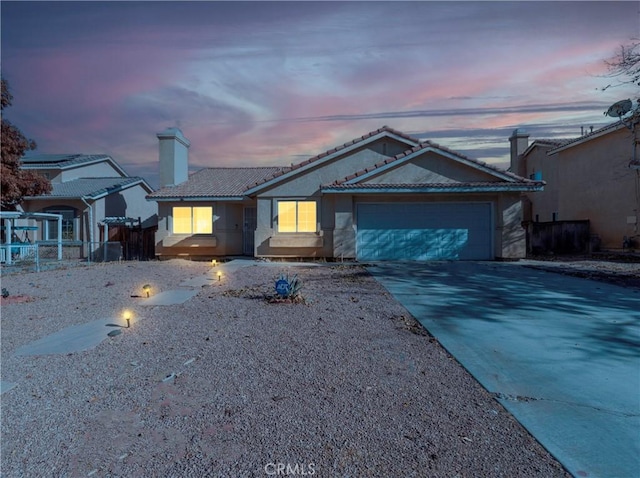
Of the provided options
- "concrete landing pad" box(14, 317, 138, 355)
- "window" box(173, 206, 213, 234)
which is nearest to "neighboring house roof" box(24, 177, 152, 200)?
"window" box(173, 206, 213, 234)

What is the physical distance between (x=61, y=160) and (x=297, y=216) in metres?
18.0

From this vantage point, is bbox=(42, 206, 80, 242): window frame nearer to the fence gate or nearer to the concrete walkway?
the fence gate

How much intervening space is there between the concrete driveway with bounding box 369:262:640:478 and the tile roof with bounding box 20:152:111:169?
928 inches

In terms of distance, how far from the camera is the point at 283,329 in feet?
18.8

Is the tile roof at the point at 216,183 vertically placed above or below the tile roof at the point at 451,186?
above

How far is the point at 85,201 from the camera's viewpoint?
21438 millimetres

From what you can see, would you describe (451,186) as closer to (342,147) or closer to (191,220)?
(342,147)

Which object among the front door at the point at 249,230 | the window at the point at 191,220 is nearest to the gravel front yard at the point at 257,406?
the window at the point at 191,220

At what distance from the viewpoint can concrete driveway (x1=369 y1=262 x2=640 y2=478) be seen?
2824 millimetres

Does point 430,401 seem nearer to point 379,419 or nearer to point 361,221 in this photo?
point 379,419

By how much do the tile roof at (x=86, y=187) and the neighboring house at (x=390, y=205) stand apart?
10.4 m

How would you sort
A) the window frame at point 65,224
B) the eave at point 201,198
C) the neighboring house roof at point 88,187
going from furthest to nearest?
the window frame at point 65,224 → the neighboring house roof at point 88,187 → the eave at point 201,198

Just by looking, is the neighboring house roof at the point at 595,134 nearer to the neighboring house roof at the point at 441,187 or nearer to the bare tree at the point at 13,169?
the neighboring house roof at the point at 441,187

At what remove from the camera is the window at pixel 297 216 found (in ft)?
54.5
